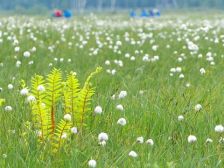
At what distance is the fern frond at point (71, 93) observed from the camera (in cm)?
378

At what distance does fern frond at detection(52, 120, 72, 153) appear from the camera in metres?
3.59

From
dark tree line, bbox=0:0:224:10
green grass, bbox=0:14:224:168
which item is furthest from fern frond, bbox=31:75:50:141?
dark tree line, bbox=0:0:224:10

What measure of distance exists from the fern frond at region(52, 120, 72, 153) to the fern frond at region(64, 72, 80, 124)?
0.24 metres

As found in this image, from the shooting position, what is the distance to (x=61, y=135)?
11.8ft

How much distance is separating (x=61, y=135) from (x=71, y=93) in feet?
1.35

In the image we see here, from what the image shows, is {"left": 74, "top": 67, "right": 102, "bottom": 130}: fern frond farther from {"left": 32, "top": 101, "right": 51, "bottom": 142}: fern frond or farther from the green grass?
{"left": 32, "top": 101, "right": 51, "bottom": 142}: fern frond

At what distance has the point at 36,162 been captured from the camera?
329 centimetres

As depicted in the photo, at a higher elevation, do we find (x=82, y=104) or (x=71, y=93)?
(x=71, y=93)

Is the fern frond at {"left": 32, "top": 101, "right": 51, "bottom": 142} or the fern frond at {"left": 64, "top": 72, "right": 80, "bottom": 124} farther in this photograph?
the fern frond at {"left": 64, "top": 72, "right": 80, "bottom": 124}

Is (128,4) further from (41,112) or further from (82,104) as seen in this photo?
(41,112)

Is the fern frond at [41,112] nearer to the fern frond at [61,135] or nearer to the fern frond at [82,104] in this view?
the fern frond at [61,135]

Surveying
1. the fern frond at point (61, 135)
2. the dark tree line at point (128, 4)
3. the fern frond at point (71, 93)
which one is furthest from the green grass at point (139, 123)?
the dark tree line at point (128, 4)

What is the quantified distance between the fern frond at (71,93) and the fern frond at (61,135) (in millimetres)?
242

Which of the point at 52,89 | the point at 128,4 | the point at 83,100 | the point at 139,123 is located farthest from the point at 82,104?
the point at 128,4
